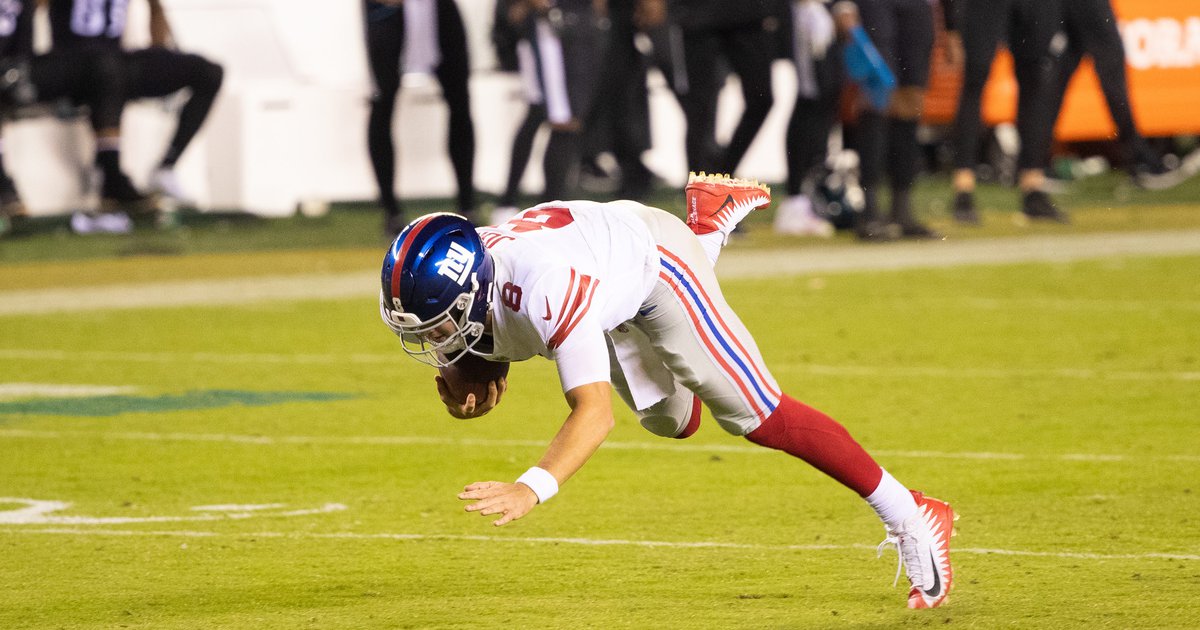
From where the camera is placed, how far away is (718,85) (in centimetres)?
1456

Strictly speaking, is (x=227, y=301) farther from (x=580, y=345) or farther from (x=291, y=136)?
(x=580, y=345)

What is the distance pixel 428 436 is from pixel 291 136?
941cm

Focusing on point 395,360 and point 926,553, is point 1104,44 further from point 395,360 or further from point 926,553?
point 926,553

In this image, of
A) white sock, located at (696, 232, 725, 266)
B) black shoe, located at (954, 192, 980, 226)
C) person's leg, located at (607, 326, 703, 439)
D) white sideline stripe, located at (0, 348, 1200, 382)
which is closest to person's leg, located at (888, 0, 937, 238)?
black shoe, located at (954, 192, 980, 226)

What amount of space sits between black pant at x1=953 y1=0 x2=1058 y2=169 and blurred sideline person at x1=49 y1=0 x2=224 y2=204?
219 inches

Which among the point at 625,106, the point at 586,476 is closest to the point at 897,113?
the point at 625,106

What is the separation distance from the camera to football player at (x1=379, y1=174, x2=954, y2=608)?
4.50 m

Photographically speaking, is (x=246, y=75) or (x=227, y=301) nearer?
(x=227, y=301)

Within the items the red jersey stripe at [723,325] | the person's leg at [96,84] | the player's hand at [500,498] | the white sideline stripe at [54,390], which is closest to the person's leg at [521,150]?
the person's leg at [96,84]

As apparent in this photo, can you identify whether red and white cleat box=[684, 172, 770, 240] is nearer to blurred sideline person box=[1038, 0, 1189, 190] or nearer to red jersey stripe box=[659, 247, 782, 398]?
red jersey stripe box=[659, 247, 782, 398]

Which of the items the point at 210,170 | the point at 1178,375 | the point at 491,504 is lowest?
the point at 210,170

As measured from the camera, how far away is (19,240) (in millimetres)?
14742

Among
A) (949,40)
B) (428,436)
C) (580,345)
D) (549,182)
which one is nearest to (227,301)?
(549,182)

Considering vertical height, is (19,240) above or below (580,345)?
below
